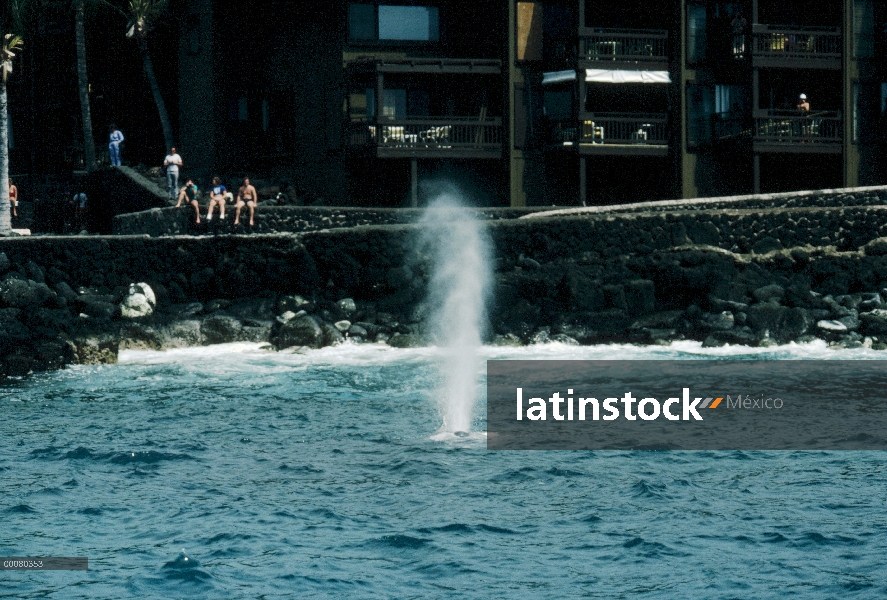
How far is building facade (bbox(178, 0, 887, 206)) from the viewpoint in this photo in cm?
4459

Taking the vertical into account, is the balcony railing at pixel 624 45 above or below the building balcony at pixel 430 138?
above

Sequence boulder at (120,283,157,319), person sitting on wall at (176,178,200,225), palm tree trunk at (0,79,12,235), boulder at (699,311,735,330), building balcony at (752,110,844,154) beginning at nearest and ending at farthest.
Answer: boulder at (699,311,735,330)
boulder at (120,283,157,319)
person sitting on wall at (176,178,200,225)
palm tree trunk at (0,79,12,235)
building balcony at (752,110,844,154)

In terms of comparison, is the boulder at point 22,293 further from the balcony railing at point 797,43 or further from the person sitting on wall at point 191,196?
the balcony railing at point 797,43

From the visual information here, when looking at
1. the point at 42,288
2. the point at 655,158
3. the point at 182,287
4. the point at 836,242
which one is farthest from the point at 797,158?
the point at 42,288

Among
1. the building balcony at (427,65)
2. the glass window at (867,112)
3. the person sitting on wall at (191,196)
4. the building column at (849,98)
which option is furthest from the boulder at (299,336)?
the glass window at (867,112)

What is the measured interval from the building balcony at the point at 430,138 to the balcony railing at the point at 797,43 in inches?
360

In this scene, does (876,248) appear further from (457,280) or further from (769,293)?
(457,280)

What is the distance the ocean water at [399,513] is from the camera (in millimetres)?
14086

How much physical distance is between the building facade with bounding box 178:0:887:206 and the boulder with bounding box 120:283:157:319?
389 inches

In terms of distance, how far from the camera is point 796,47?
45625 mm

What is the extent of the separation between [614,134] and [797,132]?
6.13 m

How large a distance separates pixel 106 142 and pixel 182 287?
20.1m

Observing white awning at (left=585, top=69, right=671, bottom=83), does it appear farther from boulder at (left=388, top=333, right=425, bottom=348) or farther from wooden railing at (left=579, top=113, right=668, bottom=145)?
boulder at (left=388, top=333, right=425, bottom=348)

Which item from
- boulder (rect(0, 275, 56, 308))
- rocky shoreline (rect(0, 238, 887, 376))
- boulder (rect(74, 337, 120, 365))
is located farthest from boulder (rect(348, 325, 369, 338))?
boulder (rect(0, 275, 56, 308))
